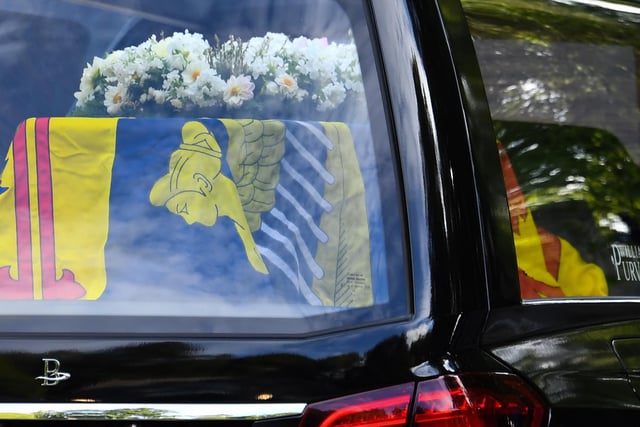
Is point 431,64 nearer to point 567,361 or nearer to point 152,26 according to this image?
point 567,361

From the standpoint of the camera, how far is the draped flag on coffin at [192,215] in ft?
A: 6.96

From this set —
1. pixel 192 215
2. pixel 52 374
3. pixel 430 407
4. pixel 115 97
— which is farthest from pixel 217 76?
pixel 430 407

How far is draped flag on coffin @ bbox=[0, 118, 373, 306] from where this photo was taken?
212cm

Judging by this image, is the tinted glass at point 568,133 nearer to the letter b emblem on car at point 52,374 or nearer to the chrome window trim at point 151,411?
the chrome window trim at point 151,411

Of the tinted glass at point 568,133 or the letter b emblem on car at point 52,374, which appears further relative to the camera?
the tinted glass at point 568,133

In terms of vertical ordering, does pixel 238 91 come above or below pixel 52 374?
above

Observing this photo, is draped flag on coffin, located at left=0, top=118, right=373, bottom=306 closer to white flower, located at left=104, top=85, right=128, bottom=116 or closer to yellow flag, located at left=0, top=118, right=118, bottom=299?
yellow flag, located at left=0, top=118, right=118, bottom=299

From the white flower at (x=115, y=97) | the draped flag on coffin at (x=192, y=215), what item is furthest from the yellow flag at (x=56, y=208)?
the white flower at (x=115, y=97)

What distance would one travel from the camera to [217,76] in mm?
2514

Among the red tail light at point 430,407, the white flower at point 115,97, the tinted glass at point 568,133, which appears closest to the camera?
the red tail light at point 430,407

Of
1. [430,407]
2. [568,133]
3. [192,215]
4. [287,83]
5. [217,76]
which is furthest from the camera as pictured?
[568,133]

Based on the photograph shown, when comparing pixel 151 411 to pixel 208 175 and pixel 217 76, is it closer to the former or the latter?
pixel 208 175

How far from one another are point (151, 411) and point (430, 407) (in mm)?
448

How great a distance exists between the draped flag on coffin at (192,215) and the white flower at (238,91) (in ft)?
0.21
